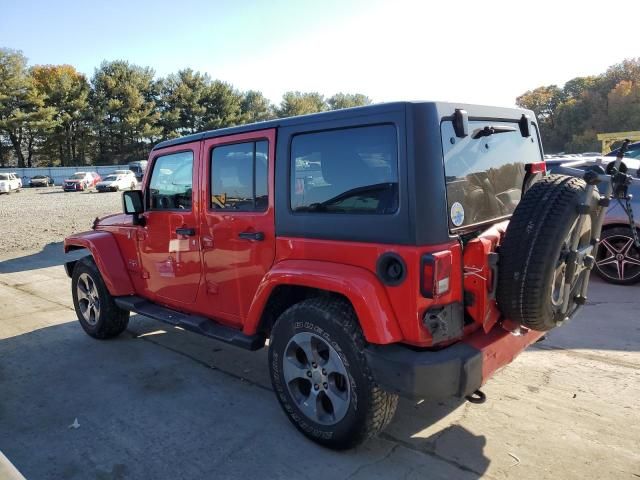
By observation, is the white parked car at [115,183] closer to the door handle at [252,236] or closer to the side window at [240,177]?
the side window at [240,177]

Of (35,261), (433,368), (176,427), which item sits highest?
(433,368)

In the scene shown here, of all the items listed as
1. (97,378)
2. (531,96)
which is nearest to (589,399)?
(97,378)

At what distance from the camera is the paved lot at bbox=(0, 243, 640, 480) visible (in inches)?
110

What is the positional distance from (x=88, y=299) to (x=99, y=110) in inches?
2451

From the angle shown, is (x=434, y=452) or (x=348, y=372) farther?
(x=434, y=452)

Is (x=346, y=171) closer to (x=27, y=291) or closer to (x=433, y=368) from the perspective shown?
(x=433, y=368)

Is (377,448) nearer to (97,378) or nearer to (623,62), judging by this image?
(97,378)

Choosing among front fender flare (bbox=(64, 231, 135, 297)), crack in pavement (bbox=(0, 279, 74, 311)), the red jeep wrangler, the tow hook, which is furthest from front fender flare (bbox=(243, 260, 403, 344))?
crack in pavement (bbox=(0, 279, 74, 311))

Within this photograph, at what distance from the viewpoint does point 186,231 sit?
387cm

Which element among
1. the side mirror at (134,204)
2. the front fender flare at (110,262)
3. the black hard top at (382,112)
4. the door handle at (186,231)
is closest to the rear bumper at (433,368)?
the black hard top at (382,112)

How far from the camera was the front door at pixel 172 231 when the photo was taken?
390 centimetres

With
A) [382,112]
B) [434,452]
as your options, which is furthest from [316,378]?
[382,112]

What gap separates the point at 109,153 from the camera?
210 ft

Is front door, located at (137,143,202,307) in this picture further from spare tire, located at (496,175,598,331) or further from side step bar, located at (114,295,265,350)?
spare tire, located at (496,175,598,331)
